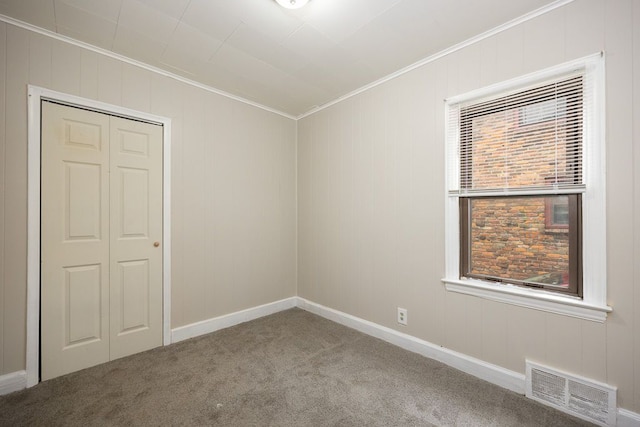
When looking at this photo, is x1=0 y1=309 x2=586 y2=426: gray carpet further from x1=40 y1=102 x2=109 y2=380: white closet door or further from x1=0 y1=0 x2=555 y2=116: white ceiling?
x1=0 y1=0 x2=555 y2=116: white ceiling

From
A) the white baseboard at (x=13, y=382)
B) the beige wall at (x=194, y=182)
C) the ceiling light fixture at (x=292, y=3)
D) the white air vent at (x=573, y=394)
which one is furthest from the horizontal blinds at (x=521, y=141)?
the white baseboard at (x=13, y=382)

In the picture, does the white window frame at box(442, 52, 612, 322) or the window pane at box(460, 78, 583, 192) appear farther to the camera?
the window pane at box(460, 78, 583, 192)

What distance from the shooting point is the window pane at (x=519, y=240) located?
6.29 ft

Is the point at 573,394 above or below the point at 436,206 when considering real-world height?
below

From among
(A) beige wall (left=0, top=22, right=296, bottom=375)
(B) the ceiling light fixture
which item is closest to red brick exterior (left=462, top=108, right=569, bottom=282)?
(B) the ceiling light fixture

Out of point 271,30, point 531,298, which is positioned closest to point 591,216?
point 531,298

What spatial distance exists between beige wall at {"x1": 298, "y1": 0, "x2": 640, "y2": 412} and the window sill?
0.05m

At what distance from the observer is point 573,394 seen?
5.84ft

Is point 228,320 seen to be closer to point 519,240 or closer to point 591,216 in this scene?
point 519,240

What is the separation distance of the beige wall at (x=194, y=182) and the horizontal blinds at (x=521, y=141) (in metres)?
2.19

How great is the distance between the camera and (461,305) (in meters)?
2.30

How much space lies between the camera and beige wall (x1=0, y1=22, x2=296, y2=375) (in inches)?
79.6

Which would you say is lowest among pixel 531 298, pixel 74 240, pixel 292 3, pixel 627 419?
pixel 627 419

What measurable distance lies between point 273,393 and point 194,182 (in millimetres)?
2122
